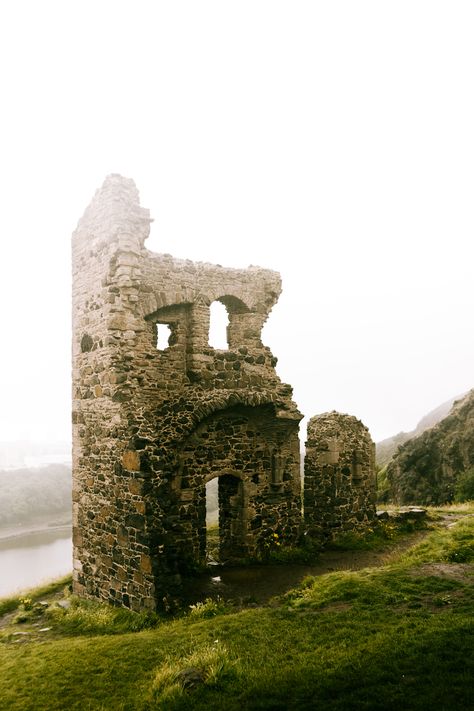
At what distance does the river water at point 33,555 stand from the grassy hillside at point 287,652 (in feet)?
46.4

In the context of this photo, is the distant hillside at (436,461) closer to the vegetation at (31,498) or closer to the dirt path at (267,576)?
the dirt path at (267,576)

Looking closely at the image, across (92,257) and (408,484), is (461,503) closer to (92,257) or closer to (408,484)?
(408,484)

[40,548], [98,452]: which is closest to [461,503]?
[98,452]

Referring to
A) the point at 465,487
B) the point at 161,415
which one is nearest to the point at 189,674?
the point at 161,415

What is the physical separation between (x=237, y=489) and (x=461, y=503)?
35.4 feet

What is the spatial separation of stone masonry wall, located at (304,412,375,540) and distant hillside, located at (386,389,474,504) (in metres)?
8.15

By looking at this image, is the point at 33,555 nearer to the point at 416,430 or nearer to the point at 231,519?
the point at 231,519

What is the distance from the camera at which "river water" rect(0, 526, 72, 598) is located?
978 inches

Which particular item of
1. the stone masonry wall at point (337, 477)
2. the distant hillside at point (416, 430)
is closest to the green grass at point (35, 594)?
the stone masonry wall at point (337, 477)

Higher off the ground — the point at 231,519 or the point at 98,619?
the point at 231,519

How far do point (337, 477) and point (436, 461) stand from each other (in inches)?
416

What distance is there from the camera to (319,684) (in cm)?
682

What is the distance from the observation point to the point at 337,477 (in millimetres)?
16250

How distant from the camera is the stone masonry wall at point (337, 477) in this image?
635 inches
